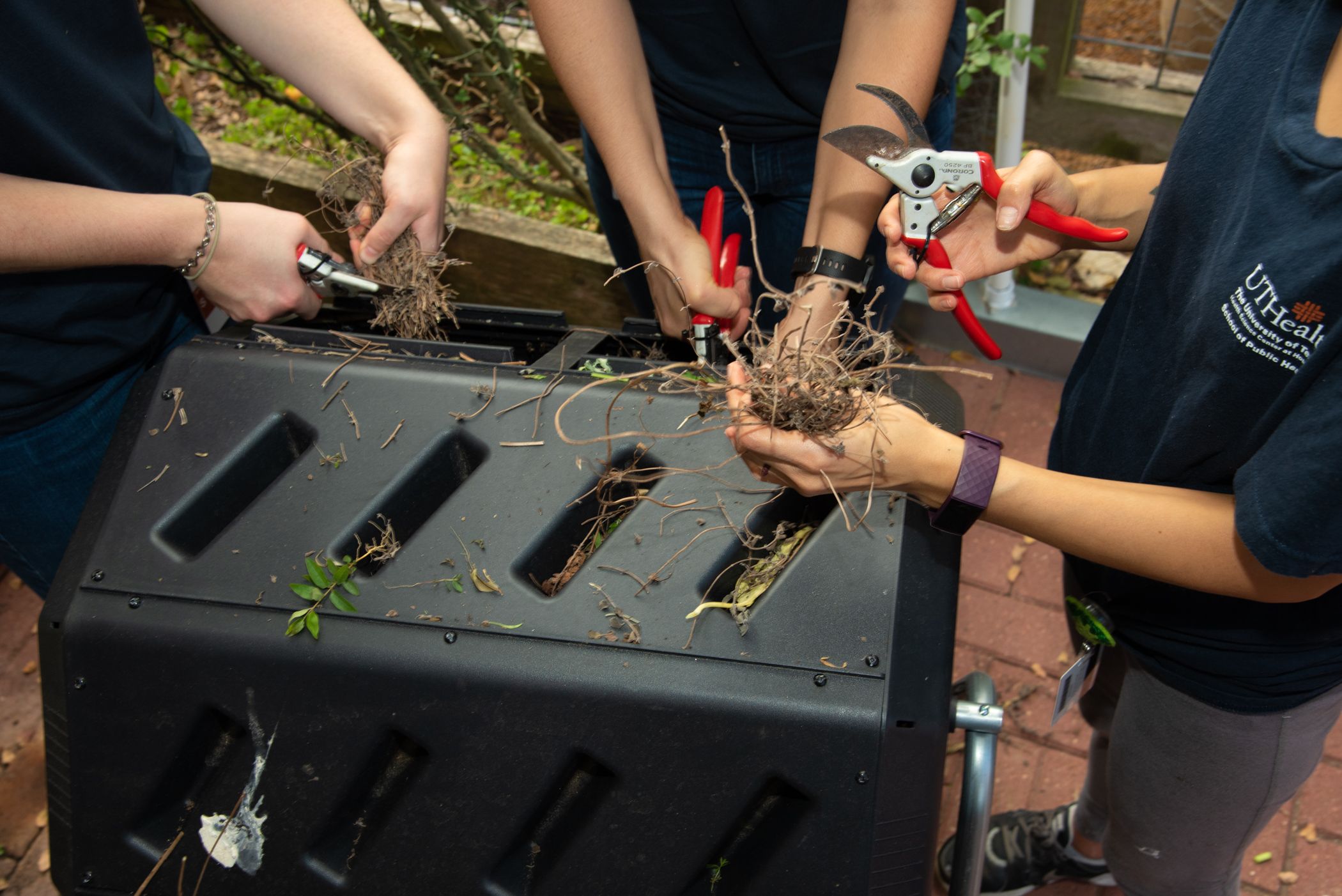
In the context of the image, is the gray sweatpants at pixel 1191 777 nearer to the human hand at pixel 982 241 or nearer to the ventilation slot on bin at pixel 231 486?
the human hand at pixel 982 241

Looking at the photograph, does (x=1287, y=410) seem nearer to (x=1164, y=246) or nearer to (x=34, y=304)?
(x=1164, y=246)

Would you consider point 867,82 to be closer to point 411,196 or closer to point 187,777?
point 411,196

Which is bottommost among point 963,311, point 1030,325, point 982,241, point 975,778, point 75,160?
point 1030,325

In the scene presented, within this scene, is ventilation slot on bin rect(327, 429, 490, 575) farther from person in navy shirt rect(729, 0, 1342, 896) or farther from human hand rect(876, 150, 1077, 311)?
human hand rect(876, 150, 1077, 311)

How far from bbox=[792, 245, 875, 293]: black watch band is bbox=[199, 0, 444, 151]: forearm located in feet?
2.38

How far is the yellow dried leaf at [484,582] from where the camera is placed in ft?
4.34

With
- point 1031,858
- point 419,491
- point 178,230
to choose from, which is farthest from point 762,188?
point 1031,858

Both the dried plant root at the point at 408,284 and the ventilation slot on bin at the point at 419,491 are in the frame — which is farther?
the dried plant root at the point at 408,284

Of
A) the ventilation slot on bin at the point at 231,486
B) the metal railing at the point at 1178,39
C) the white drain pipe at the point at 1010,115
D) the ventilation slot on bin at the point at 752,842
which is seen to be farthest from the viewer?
the metal railing at the point at 1178,39

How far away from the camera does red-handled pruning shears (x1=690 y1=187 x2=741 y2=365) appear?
65.6 inches

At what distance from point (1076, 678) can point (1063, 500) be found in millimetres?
468

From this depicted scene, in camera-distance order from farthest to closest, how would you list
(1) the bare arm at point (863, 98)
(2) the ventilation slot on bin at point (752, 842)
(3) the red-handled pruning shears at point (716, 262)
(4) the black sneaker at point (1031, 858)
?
1. (4) the black sneaker at point (1031, 858)
2. (3) the red-handled pruning shears at point (716, 262)
3. (1) the bare arm at point (863, 98)
4. (2) the ventilation slot on bin at point (752, 842)

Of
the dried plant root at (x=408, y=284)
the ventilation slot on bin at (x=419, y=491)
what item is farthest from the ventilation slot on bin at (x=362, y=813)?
the dried plant root at (x=408, y=284)

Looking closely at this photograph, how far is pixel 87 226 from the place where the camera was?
1.42 meters
